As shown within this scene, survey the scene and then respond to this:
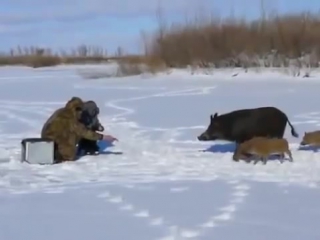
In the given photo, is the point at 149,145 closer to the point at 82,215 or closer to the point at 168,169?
the point at 168,169

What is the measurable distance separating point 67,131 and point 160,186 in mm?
2787

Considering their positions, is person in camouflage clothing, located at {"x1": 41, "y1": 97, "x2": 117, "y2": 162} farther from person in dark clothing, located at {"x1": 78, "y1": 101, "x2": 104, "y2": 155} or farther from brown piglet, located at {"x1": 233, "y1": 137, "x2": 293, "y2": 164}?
brown piglet, located at {"x1": 233, "y1": 137, "x2": 293, "y2": 164}

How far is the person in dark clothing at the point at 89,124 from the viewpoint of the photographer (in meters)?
10.7

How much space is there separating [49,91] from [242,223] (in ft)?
56.6

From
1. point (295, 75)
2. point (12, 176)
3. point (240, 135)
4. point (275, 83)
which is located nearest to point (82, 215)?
point (12, 176)

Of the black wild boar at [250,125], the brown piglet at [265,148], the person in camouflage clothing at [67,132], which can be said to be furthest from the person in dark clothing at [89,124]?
the brown piglet at [265,148]

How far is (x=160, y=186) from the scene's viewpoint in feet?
25.9

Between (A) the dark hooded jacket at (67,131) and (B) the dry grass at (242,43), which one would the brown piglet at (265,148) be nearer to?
(A) the dark hooded jacket at (67,131)

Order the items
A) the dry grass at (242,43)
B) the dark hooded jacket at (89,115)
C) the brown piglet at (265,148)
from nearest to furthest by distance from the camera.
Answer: the brown piglet at (265,148) → the dark hooded jacket at (89,115) → the dry grass at (242,43)

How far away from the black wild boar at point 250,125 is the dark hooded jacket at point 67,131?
1.94 meters

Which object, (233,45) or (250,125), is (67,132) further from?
(233,45)

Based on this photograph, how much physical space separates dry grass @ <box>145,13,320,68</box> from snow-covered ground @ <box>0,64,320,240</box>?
10.4m

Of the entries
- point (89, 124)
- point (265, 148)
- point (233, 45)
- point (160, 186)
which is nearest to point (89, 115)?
point (89, 124)

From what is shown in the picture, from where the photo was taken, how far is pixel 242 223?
606 centimetres
